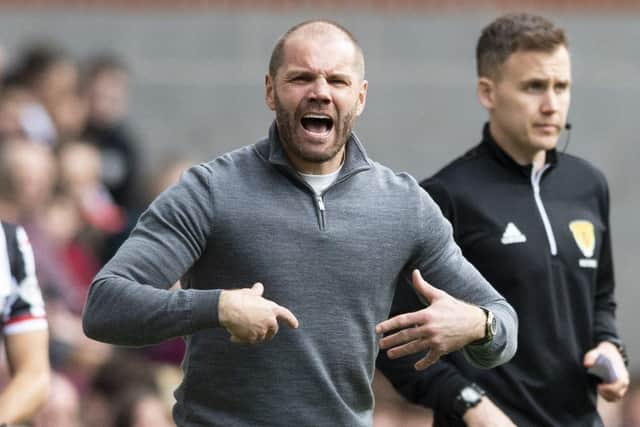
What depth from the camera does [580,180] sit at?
6.81m

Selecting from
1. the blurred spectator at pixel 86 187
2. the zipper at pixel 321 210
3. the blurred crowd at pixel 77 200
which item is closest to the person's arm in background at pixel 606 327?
the zipper at pixel 321 210

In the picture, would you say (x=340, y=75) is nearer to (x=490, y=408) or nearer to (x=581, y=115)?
(x=490, y=408)

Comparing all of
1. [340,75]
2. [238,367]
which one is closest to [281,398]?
[238,367]

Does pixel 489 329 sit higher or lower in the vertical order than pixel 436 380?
higher

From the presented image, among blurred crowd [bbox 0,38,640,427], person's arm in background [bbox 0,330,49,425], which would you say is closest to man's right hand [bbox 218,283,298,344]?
person's arm in background [bbox 0,330,49,425]

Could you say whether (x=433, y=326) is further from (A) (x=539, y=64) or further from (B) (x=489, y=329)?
(A) (x=539, y=64)

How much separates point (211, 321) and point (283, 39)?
42.4 inches

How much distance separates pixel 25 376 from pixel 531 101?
2.21 meters

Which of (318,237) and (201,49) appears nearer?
(318,237)

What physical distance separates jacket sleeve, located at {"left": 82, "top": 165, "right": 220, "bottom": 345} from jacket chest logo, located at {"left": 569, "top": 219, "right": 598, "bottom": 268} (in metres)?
1.78

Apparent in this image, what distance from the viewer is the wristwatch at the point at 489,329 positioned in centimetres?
537

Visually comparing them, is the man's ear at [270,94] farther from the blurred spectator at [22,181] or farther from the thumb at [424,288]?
the blurred spectator at [22,181]

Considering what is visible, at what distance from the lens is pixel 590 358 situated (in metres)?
6.45

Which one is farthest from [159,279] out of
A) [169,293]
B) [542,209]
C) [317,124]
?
[542,209]
